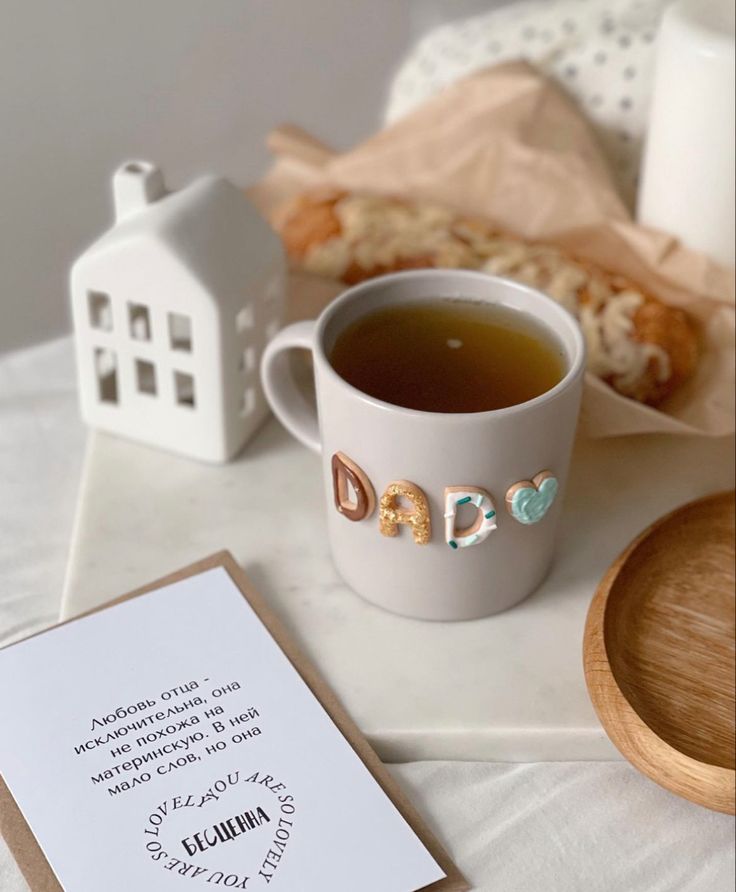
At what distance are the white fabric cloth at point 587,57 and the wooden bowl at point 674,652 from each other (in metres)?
0.32

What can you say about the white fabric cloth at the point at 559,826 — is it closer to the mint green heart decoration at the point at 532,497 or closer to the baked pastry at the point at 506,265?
the mint green heart decoration at the point at 532,497

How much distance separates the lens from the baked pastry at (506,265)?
2.07 feet

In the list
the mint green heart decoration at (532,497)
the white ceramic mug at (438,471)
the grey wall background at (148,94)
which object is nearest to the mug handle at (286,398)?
the white ceramic mug at (438,471)

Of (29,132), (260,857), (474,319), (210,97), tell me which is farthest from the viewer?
(210,97)

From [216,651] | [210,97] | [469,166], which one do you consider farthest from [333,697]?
[210,97]

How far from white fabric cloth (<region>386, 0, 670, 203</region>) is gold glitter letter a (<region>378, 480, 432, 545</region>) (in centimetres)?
39

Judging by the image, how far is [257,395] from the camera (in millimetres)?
621

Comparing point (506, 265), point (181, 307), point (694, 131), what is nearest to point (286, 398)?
point (181, 307)

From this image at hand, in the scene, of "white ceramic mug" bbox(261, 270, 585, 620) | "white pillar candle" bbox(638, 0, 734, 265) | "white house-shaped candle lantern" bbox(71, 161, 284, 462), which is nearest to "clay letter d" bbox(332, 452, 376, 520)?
"white ceramic mug" bbox(261, 270, 585, 620)

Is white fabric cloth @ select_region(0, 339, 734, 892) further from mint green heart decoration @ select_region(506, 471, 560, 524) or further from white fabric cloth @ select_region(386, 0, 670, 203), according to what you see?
white fabric cloth @ select_region(386, 0, 670, 203)

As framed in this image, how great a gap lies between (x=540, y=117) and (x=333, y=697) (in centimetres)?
46

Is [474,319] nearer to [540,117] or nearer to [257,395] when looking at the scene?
[257,395]

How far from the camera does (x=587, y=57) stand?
789mm

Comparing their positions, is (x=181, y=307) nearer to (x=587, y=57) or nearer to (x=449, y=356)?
(x=449, y=356)
